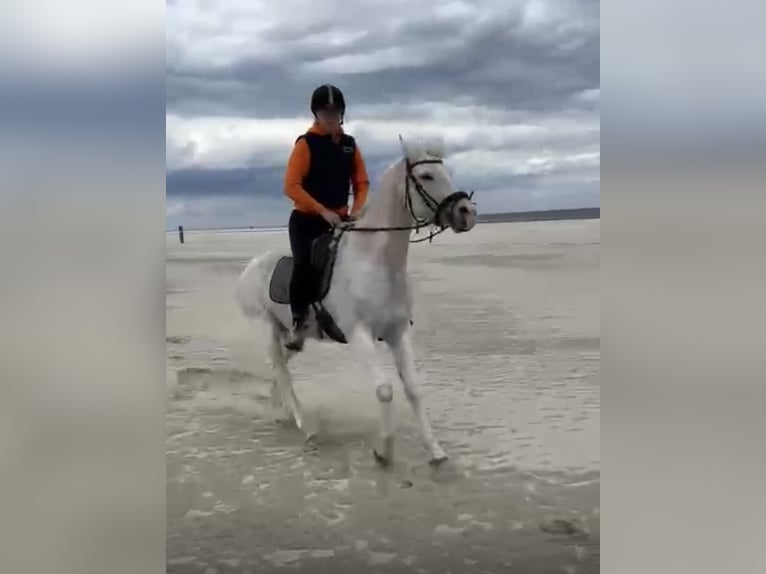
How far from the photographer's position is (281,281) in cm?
167

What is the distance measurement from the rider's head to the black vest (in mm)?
30

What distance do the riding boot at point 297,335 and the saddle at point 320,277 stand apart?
4cm

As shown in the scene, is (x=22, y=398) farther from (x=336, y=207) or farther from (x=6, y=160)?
(x=336, y=207)

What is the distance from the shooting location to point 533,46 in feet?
5.27

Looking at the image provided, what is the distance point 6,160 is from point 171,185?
392 mm


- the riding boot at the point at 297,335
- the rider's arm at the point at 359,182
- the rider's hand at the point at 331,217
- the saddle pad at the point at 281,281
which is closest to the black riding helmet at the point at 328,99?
the rider's arm at the point at 359,182

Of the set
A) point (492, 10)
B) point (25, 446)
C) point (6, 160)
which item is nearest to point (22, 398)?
point (25, 446)

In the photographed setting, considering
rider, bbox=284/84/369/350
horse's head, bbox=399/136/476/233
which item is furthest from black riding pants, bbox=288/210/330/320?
horse's head, bbox=399/136/476/233

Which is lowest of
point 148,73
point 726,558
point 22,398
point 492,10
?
point 726,558

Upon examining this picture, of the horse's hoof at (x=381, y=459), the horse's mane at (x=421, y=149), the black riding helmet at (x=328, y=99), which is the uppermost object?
the black riding helmet at (x=328, y=99)

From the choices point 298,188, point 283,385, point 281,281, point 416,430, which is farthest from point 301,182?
point 416,430

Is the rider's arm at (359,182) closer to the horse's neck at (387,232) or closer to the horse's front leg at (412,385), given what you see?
the horse's neck at (387,232)

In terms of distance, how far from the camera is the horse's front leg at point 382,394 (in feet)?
5.36

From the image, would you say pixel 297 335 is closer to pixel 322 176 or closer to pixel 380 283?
pixel 380 283
